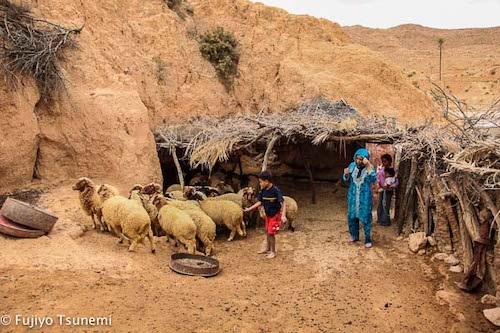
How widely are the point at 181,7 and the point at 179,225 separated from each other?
9181 mm

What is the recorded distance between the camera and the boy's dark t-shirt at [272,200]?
23.5 feet

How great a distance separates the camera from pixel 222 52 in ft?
45.2

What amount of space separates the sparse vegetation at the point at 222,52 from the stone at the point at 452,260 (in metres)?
8.37

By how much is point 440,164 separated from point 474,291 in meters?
2.22

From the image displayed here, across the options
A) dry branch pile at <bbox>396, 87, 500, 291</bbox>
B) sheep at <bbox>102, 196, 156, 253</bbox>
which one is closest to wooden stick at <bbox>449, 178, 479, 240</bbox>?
dry branch pile at <bbox>396, 87, 500, 291</bbox>

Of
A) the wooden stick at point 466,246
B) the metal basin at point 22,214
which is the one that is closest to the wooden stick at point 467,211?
the wooden stick at point 466,246

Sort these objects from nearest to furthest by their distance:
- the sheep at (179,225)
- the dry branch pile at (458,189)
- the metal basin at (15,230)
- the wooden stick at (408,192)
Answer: the dry branch pile at (458,189) < the metal basin at (15,230) < the sheep at (179,225) < the wooden stick at (408,192)

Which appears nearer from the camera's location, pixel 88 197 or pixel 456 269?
pixel 456 269

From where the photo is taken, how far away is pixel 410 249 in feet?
25.4

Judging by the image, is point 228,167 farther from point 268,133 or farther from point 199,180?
point 268,133

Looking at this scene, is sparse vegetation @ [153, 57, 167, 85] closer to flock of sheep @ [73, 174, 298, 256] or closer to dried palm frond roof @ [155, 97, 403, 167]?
dried palm frond roof @ [155, 97, 403, 167]

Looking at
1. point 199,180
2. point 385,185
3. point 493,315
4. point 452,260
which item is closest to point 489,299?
point 493,315

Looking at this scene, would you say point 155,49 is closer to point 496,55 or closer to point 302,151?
point 302,151

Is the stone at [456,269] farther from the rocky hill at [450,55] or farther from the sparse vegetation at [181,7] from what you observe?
the rocky hill at [450,55]
